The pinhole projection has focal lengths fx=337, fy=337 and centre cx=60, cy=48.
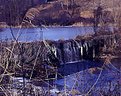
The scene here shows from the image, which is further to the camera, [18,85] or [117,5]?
[117,5]

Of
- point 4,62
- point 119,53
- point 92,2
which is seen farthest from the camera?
point 92,2

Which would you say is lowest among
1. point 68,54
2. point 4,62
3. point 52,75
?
point 68,54

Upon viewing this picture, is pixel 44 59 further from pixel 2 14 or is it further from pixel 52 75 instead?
pixel 2 14

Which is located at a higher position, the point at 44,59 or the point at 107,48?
the point at 44,59

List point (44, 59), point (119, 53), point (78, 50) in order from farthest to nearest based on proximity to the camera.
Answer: point (78, 50) < point (119, 53) < point (44, 59)

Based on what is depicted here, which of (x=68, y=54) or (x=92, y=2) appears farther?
(x=92, y=2)

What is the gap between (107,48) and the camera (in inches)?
297

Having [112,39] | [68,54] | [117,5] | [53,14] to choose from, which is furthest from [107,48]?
[53,14]

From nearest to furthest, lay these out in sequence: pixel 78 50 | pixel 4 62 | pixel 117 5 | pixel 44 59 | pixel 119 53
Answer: pixel 4 62, pixel 44 59, pixel 119 53, pixel 78 50, pixel 117 5

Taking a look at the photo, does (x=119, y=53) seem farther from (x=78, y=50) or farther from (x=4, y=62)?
(x=4, y=62)

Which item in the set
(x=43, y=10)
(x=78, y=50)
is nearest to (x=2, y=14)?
(x=43, y=10)

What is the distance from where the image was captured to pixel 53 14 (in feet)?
43.5

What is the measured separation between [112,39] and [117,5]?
312cm

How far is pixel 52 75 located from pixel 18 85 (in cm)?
101
